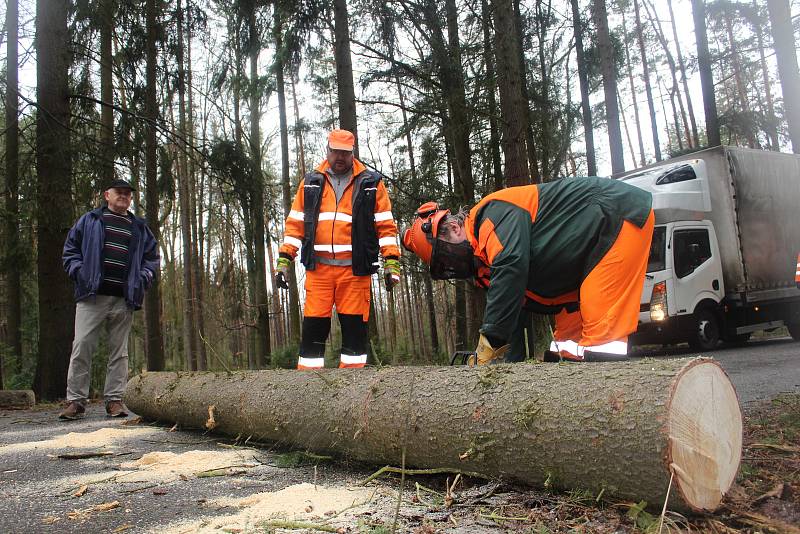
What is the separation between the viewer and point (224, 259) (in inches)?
1003

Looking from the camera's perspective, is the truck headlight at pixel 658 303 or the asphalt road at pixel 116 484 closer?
the asphalt road at pixel 116 484

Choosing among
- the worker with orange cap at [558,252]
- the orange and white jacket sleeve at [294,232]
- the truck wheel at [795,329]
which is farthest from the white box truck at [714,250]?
the orange and white jacket sleeve at [294,232]

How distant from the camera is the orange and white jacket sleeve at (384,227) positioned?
462cm

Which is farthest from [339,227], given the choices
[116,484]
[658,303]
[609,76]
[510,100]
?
[609,76]

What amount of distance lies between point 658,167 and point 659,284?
2.16 metres

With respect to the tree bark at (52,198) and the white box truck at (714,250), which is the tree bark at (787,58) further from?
the tree bark at (52,198)

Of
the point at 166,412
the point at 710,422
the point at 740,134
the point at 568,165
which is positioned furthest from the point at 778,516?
the point at 568,165

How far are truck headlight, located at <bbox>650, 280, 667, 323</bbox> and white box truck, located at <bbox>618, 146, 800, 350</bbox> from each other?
0.02 metres

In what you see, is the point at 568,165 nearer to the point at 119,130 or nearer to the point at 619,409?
the point at 119,130

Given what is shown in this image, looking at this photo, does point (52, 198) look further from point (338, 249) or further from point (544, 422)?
point (544, 422)

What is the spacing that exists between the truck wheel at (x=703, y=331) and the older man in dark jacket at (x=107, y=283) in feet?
28.1

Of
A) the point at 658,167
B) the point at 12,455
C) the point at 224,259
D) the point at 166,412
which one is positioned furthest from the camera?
the point at 224,259

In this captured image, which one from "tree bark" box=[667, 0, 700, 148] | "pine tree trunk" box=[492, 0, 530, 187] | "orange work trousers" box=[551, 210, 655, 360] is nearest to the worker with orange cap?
"orange work trousers" box=[551, 210, 655, 360]

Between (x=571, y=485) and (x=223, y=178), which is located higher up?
(x=223, y=178)
